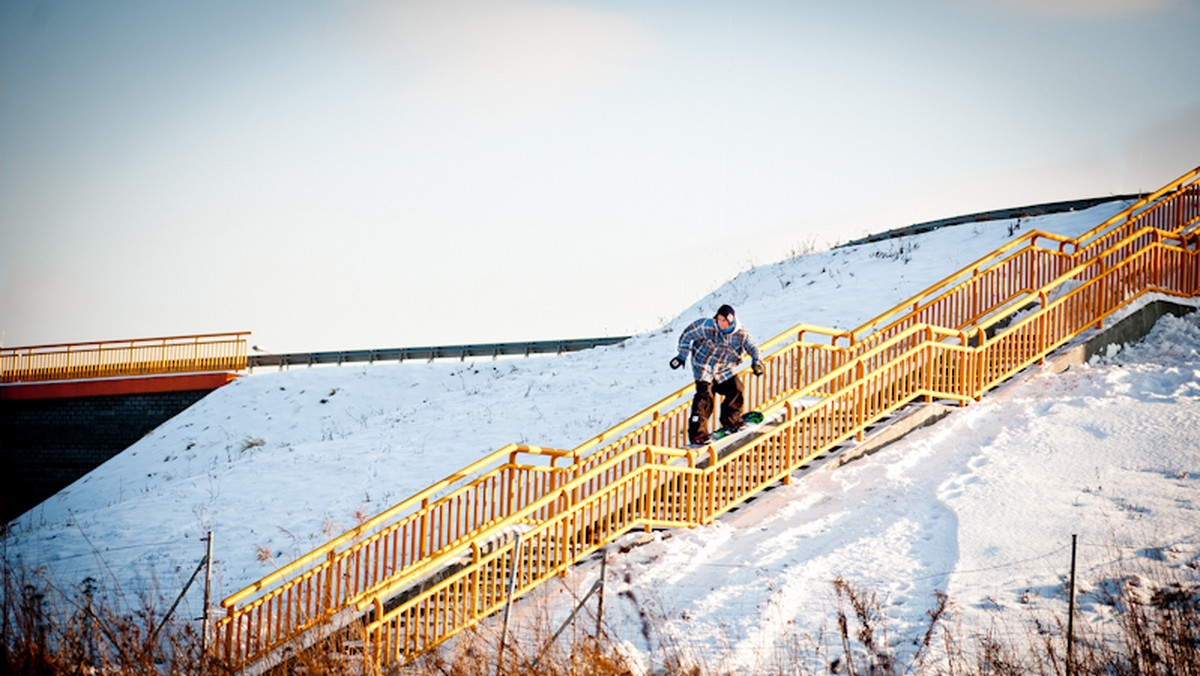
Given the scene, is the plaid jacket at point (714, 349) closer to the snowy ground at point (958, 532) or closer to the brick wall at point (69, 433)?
the snowy ground at point (958, 532)

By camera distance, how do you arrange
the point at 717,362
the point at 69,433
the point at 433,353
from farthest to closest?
the point at 433,353, the point at 69,433, the point at 717,362

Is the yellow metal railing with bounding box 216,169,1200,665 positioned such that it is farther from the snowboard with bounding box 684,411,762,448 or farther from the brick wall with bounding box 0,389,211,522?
the brick wall with bounding box 0,389,211,522

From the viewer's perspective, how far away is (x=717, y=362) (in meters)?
11.4

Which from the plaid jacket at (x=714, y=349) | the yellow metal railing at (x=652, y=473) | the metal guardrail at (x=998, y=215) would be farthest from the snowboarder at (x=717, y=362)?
the metal guardrail at (x=998, y=215)

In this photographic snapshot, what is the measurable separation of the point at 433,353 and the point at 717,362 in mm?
19328

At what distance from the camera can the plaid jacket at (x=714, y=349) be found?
11359mm

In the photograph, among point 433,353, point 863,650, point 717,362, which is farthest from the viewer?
point 433,353

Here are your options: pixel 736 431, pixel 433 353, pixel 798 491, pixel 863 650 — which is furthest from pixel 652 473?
pixel 433 353

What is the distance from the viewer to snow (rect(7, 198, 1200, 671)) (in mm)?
8414

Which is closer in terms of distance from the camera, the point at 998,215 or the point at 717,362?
the point at 717,362

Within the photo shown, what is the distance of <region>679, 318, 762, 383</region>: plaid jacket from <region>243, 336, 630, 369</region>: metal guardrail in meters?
14.8

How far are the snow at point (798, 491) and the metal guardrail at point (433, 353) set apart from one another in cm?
362

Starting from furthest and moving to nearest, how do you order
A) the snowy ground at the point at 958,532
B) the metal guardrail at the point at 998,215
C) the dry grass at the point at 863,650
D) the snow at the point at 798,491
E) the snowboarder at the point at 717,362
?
the metal guardrail at the point at 998,215, the snowboarder at the point at 717,362, the snow at the point at 798,491, the snowy ground at the point at 958,532, the dry grass at the point at 863,650

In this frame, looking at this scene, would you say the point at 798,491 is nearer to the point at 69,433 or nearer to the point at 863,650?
the point at 863,650
